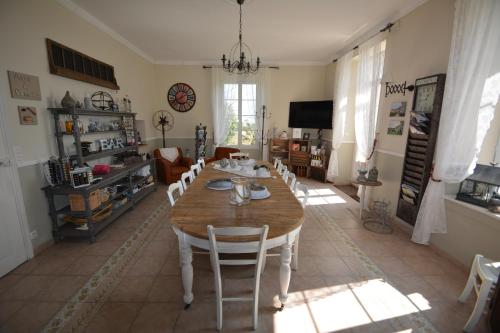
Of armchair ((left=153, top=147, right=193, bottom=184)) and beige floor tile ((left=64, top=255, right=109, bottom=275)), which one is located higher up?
armchair ((left=153, top=147, right=193, bottom=184))

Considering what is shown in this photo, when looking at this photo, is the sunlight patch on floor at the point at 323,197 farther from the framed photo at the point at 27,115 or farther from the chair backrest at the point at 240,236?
the framed photo at the point at 27,115

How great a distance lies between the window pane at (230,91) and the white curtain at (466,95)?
4.18m

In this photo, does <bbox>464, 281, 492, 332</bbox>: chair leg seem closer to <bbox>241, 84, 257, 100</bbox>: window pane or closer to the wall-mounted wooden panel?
the wall-mounted wooden panel

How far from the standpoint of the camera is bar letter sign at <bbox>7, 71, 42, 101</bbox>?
214 cm

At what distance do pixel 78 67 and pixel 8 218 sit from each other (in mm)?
2039

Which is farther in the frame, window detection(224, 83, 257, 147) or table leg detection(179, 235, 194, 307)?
A: window detection(224, 83, 257, 147)

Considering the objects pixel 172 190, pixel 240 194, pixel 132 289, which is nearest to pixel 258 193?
pixel 240 194

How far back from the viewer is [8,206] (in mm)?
2098

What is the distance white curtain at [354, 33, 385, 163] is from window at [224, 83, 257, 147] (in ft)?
8.32

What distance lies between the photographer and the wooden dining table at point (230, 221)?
4.58 feet

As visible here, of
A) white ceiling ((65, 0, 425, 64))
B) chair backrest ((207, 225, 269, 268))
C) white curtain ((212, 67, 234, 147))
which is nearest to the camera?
chair backrest ((207, 225, 269, 268))

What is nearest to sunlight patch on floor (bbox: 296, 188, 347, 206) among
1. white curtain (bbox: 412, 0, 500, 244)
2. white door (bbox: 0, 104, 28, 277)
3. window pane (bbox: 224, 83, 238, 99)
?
white curtain (bbox: 412, 0, 500, 244)

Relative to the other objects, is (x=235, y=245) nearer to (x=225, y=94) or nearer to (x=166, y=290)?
(x=166, y=290)

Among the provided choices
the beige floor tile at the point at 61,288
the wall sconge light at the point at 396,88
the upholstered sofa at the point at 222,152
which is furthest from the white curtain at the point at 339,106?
the beige floor tile at the point at 61,288
